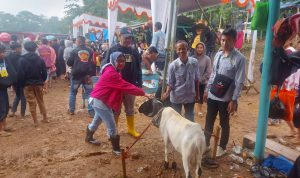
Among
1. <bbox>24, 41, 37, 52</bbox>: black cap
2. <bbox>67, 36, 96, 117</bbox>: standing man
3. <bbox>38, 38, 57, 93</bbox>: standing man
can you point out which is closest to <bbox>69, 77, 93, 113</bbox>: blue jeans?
<bbox>67, 36, 96, 117</bbox>: standing man

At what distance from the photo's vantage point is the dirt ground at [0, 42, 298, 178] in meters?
4.20

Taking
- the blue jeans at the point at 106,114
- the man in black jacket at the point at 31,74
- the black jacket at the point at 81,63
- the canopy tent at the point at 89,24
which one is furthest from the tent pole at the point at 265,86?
the canopy tent at the point at 89,24

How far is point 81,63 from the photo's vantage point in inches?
270

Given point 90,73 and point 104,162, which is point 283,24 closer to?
point 104,162

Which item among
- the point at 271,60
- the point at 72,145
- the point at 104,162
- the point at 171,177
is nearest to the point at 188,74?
the point at 271,60

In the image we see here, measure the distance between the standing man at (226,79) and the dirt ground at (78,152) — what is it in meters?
0.93

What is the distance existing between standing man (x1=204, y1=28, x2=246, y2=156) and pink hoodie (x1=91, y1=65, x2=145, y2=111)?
115 centimetres

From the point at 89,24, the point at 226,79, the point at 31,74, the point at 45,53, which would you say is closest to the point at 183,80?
the point at 226,79

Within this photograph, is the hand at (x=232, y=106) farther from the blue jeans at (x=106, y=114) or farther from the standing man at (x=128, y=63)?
the standing man at (x=128, y=63)

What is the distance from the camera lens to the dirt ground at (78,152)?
13.8 feet

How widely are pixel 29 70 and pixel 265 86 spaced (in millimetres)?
4828

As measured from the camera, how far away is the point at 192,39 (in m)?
9.05

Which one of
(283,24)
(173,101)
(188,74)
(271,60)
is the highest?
(283,24)

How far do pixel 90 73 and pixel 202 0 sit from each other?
17.5 ft
